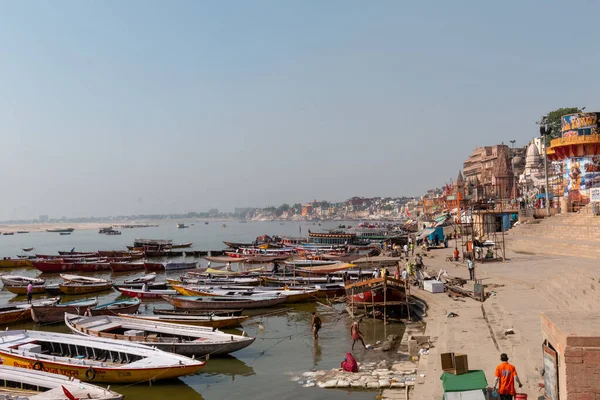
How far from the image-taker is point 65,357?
15.5 metres

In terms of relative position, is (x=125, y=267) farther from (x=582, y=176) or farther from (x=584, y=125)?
(x=584, y=125)

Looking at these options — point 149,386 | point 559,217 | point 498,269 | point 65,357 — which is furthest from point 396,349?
point 559,217

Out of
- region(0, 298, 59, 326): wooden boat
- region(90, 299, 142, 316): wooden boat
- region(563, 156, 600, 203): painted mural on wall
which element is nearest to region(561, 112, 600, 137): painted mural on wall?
region(563, 156, 600, 203): painted mural on wall

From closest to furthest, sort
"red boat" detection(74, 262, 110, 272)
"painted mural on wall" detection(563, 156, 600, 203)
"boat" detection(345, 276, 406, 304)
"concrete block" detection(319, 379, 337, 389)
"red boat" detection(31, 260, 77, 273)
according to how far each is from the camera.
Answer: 1. "concrete block" detection(319, 379, 337, 389)
2. "boat" detection(345, 276, 406, 304)
3. "painted mural on wall" detection(563, 156, 600, 203)
4. "red boat" detection(31, 260, 77, 273)
5. "red boat" detection(74, 262, 110, 272)

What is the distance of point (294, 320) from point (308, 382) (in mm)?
10192

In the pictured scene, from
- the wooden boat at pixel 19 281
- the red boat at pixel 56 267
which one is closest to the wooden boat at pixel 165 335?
the wooden boat at pixel 19 281

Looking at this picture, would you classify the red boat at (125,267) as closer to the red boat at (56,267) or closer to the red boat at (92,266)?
the red boat at (92,266)

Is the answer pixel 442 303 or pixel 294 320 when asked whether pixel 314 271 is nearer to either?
pixel 294 320

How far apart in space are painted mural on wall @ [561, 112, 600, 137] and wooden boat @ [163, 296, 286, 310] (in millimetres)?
35224

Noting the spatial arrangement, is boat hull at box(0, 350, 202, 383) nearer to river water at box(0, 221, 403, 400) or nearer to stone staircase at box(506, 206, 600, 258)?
river water at box(0, 221, 403, 400)

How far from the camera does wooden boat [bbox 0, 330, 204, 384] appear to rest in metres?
14.4

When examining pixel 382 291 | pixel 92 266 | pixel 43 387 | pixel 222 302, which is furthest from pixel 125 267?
pixel 43 387

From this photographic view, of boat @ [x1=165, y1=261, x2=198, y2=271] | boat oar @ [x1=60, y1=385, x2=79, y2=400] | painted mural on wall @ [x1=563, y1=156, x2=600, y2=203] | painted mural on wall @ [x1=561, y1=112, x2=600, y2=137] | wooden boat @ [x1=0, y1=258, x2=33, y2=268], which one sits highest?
painted mural on wall @ [x1=561, y1=112, x2=600, y2=137]

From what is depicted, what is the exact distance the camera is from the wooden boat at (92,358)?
568 inches
